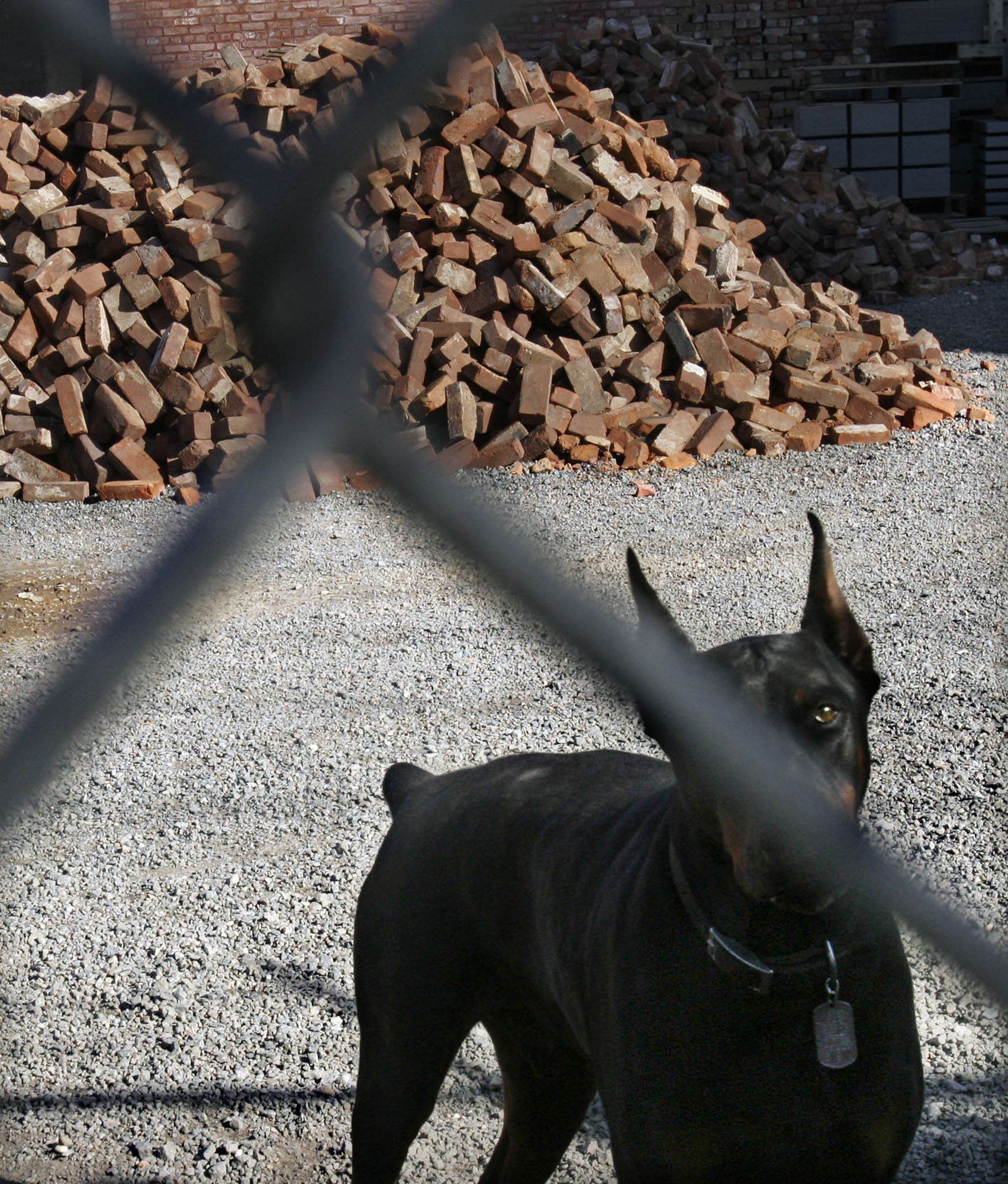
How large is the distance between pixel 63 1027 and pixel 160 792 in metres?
1.24

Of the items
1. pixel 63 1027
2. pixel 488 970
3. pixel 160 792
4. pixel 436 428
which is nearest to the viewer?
pixel 488 970

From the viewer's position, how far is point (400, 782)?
2.32 m

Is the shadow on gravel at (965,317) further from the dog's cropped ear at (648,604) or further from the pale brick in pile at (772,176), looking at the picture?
the dog's cropped ear at (648,604)

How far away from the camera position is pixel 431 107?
754cm

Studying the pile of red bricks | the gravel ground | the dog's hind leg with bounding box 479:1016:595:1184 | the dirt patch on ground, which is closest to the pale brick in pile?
the pile of red bricks

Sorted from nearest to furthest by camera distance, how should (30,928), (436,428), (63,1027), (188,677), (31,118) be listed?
1. (63,1027)
2. (30,928)
3. (188,677)
4. (436,428)
5. (31,118)

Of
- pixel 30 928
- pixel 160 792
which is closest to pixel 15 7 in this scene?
pixel 30 928

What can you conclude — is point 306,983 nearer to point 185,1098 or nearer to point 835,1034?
point 185,1098

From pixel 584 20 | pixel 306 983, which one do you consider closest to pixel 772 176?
pixel 584 20

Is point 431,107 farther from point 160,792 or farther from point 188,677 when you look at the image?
point 160,792

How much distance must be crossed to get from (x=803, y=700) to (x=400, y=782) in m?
1.02

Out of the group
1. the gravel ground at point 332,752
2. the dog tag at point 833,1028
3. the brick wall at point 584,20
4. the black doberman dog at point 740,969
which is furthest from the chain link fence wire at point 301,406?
the brick wall at point 584,20

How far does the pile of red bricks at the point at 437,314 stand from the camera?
283 inches

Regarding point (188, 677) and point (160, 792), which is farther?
point (188, 677)
